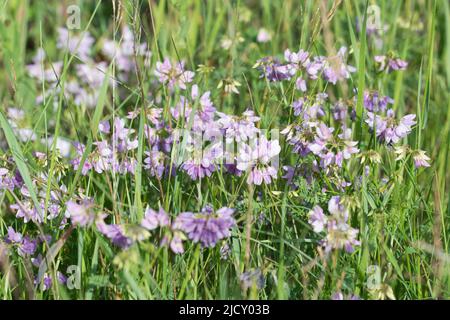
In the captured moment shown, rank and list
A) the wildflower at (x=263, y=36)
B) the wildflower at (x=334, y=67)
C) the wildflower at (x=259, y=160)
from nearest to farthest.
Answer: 1. the wildflower at (x=259, y=160)
2. the wildflower at (x=334, y=67)
3. the wildflower at (x=263, y=36)

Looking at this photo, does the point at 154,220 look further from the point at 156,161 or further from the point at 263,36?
the point at 263,36

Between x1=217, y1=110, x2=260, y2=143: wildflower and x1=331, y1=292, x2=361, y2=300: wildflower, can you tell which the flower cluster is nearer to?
x1=331, y1=292, x2=361, y2=300: wildflower

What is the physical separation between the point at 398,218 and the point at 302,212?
276 mm

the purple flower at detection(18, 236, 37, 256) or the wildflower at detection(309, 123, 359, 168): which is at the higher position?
the wildflower at detection(309, 123, 359, 168)

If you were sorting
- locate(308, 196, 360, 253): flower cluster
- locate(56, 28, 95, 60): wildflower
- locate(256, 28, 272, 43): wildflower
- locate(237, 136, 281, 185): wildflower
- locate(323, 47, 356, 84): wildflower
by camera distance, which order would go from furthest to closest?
locate(56, 28, 95, 60): wildflower < locate(256, 28, 272, 43): wildflower < locate(323, 47, 356, 84): wildflower < locate(237, 136, 281, 185): wildflower < locate(308, 196, 360, 253): flower cluster

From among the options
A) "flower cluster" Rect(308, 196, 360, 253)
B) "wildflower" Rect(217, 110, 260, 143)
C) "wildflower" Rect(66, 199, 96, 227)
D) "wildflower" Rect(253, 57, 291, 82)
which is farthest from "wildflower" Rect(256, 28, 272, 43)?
"wildflower" Rect(66, 199, 96, 227)

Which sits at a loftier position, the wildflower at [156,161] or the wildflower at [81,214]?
the wildflower at [156,161]


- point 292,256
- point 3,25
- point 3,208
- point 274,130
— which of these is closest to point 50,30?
point 3,25

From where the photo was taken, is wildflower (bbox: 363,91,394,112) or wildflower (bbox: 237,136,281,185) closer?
wildflower (bbox: 237,136,281,185)

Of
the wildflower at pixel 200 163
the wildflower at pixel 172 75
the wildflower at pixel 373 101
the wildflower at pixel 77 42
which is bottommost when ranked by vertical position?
the wildflower at pixel 200 163

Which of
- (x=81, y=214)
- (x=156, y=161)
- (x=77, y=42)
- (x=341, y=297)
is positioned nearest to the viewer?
(x=81, y=214)

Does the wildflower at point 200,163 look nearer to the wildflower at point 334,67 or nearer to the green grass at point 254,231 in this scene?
the green grass at point 254,231

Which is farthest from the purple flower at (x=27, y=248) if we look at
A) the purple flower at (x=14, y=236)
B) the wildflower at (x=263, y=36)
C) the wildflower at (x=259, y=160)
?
the wildflower at (x=263, y=36)

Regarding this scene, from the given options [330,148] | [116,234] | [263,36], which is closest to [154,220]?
[116,234]
